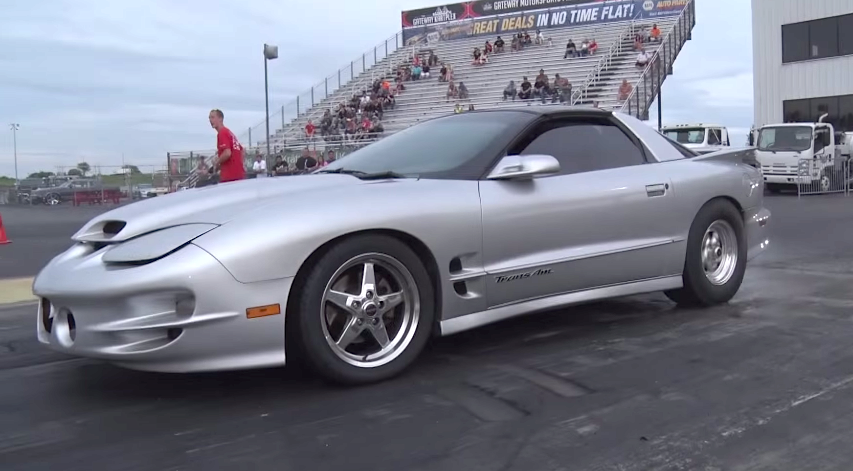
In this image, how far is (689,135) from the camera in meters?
23.8

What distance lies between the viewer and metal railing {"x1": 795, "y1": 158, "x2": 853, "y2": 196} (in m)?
21.0

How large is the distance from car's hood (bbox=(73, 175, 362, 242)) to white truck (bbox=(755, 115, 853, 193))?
64.7ft

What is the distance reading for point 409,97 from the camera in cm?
3278

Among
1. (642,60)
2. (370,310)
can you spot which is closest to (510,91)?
(642,60)

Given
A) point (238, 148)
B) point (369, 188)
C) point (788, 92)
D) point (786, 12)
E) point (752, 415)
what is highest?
point (786, 12)

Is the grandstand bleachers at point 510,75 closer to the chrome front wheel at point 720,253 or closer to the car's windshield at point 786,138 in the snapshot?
the car's windshield at point 786,138

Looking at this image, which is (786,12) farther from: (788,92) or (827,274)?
(827,274)

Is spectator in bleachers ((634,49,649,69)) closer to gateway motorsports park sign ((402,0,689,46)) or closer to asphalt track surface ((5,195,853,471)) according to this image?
gateway motorsports park sign ((402,0,689,46))

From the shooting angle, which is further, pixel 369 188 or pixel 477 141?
pixel 477 141

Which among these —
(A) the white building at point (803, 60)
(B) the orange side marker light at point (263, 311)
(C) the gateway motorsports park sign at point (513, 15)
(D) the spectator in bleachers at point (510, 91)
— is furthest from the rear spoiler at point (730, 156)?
(C) the gateway motorsports park sign at point (513, 15)

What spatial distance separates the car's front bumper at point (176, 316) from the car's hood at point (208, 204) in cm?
27

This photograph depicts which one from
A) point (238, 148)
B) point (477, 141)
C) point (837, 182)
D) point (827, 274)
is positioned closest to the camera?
point (477, 141)

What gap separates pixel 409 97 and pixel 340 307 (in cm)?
2969

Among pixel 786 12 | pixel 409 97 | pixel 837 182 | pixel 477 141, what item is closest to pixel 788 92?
pixel 786 12
